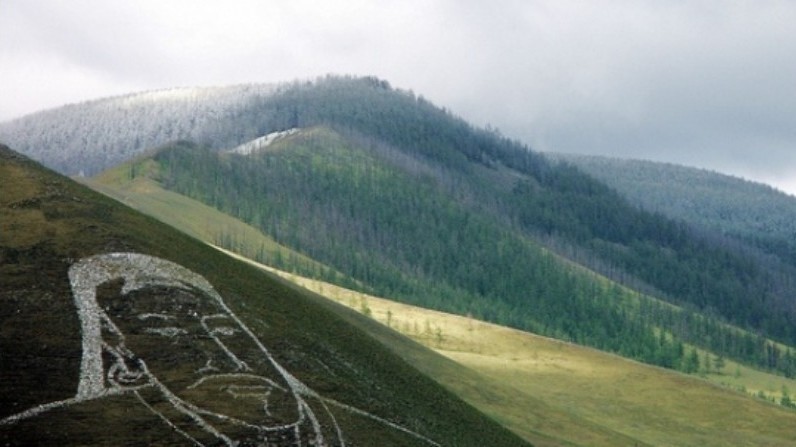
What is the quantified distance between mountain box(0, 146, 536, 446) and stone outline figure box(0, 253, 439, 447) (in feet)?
0.31

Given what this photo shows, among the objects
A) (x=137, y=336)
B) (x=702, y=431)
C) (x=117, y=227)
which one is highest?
(x=117, y=227)

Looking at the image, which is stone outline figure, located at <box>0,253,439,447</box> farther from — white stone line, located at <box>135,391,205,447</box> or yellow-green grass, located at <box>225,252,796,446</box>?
yellow-green grass, located at <box>225,252,796,446</box>

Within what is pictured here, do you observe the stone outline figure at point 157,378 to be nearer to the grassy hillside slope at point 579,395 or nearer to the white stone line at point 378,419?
the white stone line at point 378,419

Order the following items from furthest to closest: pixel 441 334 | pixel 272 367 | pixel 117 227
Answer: pixel 441 334 < pixel 117 227 < pixel 272 367

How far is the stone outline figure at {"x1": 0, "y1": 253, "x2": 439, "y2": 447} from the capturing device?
1932 inches

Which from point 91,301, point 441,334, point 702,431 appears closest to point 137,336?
point 91,301

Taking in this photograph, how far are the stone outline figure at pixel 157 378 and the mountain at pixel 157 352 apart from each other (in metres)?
0.09

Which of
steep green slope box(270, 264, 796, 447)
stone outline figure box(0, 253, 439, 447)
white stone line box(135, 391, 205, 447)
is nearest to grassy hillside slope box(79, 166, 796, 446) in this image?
steep green slope box(270, 264, 796, 447)

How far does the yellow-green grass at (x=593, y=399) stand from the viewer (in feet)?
312

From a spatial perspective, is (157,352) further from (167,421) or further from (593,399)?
(593,399)

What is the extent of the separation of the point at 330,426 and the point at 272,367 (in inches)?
219

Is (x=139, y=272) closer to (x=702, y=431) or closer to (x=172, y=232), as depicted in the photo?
(x=172, y=232)

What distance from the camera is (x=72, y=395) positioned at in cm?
4872

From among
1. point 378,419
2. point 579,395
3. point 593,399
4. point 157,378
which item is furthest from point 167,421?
point 579,395
